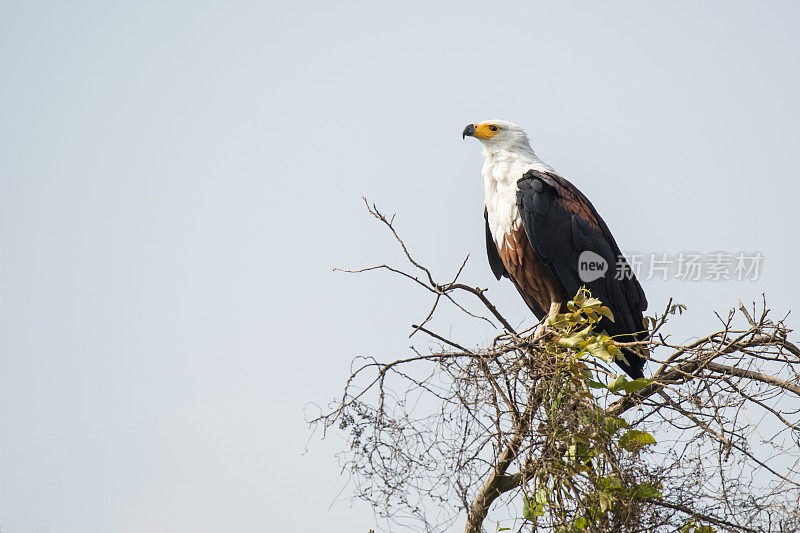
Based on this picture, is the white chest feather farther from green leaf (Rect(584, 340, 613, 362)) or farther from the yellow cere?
green leaf (Rect(584, 340, 613, 362))

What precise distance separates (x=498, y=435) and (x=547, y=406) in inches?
10.8

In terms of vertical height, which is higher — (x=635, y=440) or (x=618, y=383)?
(x=618, y=383)

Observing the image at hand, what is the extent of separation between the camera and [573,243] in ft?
14.9

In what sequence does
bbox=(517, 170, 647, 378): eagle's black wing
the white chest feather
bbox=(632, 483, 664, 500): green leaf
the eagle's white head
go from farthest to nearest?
the eagle's white head < the white chest feather < bbox=(517, 170, 647, 378): eagle's black wing < bbox=(632, 483, 664, 500): green leaf

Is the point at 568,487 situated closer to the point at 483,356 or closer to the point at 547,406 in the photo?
the point at 547,406

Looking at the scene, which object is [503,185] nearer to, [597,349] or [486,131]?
[486,131]

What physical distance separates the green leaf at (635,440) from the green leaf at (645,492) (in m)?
0.15

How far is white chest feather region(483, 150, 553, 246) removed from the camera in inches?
181

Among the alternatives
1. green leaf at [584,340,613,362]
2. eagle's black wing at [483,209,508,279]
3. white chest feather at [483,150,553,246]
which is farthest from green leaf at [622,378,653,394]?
eagle's black wing at [483,209,508,279]

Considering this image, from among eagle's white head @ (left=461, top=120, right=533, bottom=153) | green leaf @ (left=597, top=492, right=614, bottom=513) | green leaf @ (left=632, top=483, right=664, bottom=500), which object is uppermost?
eagle's white head @ (left=461, top=120, right=533, bottom=153)

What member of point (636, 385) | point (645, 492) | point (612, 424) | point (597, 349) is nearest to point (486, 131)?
point (597, 349)

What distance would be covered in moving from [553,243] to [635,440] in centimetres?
178

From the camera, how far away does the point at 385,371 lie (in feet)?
9.84

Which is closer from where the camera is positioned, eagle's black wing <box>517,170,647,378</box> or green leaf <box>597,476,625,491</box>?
green leaf <box>597,476,625,491</box>
